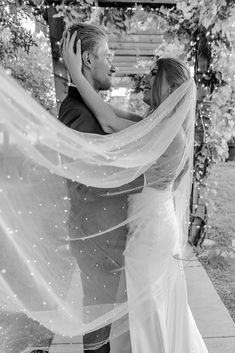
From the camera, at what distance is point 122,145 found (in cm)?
193

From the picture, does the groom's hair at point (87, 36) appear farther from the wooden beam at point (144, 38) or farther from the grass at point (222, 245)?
the wooden beam at point (144, 38)

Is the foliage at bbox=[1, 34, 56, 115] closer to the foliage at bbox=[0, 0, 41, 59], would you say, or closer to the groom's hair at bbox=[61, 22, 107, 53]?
the foliage at bbox=[0, 0, 41, 59]

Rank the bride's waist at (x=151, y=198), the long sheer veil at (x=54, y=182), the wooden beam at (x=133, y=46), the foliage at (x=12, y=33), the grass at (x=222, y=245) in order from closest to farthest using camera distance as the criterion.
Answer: the long sheer veil at (x=54, y=182) < the bride's waist at (x=151, y=198) < the grass at (x=222, y=245) < the foliage at (x=12, y=33) < the wooden beam at (x=133, y=46)

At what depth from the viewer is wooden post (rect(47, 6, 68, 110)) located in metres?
3.97

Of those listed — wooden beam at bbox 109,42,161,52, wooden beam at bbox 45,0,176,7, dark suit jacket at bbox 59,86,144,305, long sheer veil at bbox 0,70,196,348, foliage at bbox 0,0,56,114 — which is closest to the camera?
long sheer veil at bbox 0,70,196,348

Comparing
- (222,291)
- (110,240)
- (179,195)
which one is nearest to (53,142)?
(110,240)

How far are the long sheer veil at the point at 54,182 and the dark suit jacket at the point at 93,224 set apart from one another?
3 cm

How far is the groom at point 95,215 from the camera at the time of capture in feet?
6.36

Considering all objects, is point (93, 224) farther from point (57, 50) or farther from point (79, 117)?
point (57, 50)

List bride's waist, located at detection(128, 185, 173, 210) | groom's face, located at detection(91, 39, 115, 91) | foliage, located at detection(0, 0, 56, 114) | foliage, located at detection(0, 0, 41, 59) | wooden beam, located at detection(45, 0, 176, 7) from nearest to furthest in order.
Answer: groom's face, located at detection(91, 39, 115, 91)
bride's waist, located at detection(128, 185, 173, 210)
wooden beam, located at detection(45, 0, 176, 7)
foliage, located at detection(0, 0, 56, 114)
foliage, located at detection(0, 0, 41, 59)

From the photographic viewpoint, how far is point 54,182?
5.77 ft

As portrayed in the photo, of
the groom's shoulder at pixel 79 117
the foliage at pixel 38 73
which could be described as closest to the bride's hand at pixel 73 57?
the groom's shoulder at pixel 79 117

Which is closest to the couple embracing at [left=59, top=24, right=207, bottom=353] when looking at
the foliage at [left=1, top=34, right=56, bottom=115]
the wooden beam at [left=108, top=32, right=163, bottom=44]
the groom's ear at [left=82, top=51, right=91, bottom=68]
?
the groom's ear at [left=82, top=51, right=91, bottom=68]

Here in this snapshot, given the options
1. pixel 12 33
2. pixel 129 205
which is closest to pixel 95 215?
pixel 129 205
